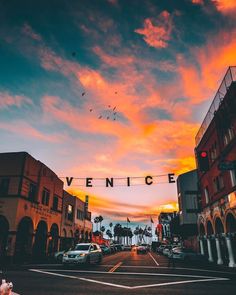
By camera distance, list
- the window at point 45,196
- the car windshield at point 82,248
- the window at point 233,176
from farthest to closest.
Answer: the window at point 45,196
the window at point 233,176
the car windshield at point 82,248

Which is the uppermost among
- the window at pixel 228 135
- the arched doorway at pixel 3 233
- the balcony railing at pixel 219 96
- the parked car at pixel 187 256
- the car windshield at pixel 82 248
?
the balcony railing at pixel 219 96

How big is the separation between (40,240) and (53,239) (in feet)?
13.7

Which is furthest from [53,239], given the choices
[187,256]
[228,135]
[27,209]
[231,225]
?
[228,135]

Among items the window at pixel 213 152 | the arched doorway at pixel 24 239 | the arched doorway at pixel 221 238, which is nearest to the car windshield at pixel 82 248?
the arched doorway at pixel 24 239

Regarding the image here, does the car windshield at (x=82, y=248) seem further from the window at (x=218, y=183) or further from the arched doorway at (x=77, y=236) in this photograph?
the arched doorway at (x=77, y=236)

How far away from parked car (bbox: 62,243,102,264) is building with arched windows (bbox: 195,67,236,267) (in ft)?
32.8

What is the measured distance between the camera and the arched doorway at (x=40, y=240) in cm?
2931

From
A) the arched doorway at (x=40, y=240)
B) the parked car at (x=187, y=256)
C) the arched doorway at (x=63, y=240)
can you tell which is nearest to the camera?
the parked car at (x=187, y=256)

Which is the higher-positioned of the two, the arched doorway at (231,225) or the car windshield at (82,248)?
the arched doorway at (231,225)

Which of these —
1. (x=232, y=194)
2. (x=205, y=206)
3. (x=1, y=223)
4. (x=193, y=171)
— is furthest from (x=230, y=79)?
(x=193, y=171)

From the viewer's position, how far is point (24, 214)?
26.1 meters

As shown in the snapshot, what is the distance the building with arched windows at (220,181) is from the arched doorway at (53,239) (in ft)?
59.7

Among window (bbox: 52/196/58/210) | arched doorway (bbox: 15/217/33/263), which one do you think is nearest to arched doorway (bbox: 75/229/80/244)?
window (bbox: 52/196/58/210)

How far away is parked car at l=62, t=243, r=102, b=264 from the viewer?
18062mm
